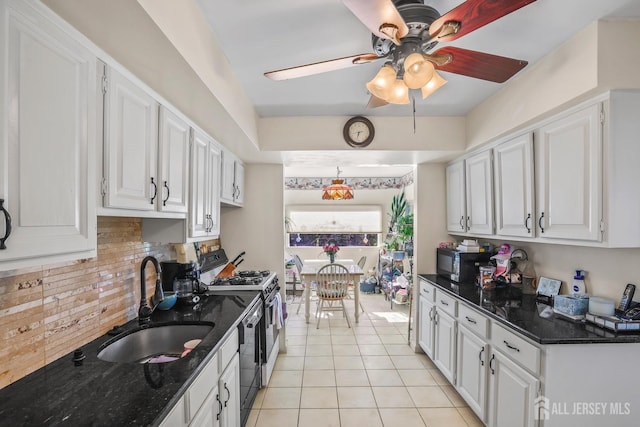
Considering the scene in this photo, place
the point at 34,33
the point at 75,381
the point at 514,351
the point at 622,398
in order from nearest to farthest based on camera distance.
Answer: the point at 34,33 < the point at 75,381 < the point at 622,398 < the point at 514,351

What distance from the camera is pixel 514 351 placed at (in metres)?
1.83

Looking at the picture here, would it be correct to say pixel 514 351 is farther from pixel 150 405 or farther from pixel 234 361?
pixel 150 405

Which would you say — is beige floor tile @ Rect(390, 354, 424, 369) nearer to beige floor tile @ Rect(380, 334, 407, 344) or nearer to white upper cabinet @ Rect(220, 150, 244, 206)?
beige floor tile @ Rect(380, 334, 407, 344)

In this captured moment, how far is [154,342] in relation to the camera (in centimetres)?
182

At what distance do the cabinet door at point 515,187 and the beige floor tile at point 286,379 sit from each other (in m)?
2.17

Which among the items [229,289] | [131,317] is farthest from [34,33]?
[229,289]

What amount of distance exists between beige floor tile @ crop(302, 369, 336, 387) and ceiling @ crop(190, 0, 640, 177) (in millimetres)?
2430

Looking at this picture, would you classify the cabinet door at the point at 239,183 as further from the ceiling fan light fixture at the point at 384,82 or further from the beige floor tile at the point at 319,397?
the ceiling fan light fixture at the point at 384,82

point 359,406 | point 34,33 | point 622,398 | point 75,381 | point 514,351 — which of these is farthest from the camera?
point 359,406

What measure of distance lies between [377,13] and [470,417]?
2727 mm

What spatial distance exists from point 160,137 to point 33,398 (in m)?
1.17

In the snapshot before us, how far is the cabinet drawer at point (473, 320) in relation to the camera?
2143mm

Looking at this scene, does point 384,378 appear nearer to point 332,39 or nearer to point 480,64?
point 480,64

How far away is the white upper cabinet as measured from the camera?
2.79 m
